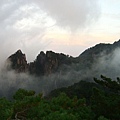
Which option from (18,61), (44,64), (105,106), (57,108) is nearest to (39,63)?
(44,64)

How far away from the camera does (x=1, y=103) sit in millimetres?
21969

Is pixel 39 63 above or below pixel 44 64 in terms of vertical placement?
above

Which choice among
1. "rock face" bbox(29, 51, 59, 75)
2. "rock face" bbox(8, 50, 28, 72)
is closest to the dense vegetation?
"rock face" bbox(8, 50, 28, 72)

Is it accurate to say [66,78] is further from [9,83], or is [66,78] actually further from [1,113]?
[1,113]

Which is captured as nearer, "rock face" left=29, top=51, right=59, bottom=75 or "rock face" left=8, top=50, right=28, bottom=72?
"rock face" left=8, top=50, right=28, bottom=72

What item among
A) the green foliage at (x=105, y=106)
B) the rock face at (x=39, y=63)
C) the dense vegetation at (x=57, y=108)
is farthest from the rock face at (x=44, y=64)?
the green foliage at (x=105, y=106)

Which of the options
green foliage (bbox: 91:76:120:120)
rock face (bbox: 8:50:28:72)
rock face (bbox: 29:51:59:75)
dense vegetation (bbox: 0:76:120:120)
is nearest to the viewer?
dense vegetation (bbox: 0:76:120:120)

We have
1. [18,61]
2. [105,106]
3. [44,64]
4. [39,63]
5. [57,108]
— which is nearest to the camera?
[105,106]

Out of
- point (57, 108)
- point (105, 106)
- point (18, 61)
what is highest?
point (18, 61)

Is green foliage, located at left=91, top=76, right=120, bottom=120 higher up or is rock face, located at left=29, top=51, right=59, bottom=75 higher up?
rock face, located at left=29, top=51, right=59, bottom=75

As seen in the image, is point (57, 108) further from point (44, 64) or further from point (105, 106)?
point (44, 64)

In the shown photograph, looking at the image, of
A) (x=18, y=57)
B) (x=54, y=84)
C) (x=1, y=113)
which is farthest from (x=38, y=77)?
(x=1, y=113)

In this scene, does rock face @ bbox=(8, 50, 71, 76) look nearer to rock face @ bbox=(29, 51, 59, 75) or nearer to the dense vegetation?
rock face @ bbox=(29, 51, 59, 75)

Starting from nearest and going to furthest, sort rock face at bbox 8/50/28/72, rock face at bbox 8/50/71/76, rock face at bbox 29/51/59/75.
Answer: rock face at bbox 8/50/28/72 < rock face at bbox 8/50/71/76 < rock face at bbox 29/51/59/75
